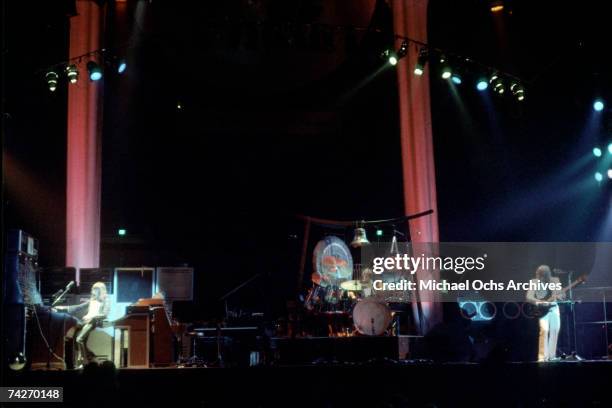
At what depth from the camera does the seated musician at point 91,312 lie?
9789mm

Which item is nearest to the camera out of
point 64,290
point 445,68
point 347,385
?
point 347,385

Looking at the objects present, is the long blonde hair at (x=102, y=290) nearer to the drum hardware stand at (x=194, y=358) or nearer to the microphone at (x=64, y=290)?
the microphone at (x=64, y=290)

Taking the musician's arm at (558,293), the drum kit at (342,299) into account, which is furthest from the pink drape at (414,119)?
the musician's arm at (558,293)

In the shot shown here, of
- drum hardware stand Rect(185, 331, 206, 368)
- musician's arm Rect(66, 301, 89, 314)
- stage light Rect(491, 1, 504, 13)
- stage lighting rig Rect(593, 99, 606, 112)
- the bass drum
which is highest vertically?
stage light Rect(491, 1, 504, 13)

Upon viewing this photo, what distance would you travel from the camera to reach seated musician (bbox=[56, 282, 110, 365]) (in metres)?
9.79

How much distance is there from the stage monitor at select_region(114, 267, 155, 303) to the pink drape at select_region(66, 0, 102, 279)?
516 mm

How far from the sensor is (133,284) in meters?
12.2

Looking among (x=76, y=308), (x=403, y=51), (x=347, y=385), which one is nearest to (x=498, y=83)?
(x=403, y=51)

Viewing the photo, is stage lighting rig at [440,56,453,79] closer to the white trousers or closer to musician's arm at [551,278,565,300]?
musician's arm at [551,278,565,300]

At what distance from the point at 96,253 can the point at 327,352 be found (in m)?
4.77

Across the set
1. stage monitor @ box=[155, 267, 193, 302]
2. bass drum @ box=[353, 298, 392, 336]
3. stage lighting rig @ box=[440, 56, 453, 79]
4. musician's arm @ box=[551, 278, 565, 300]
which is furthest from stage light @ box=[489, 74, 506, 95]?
stage monitor @ box=[155, 267, 193, 302]

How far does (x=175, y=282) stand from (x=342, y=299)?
143 inches

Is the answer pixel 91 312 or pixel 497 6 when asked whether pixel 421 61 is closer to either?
pixel 497 6

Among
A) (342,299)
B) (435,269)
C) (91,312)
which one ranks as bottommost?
(91,312)
